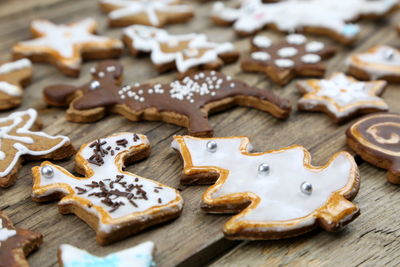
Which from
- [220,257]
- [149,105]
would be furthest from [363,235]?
[149,105]

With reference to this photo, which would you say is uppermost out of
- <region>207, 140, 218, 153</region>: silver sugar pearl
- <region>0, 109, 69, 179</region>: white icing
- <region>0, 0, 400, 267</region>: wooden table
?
<region>0, 109, 69, 179</region>: white icing

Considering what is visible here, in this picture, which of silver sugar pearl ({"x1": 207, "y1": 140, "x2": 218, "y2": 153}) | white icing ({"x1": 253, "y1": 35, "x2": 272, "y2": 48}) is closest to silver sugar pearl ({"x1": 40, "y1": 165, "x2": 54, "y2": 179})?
silver sugar pearl ({"x1": 207, "y1": 140, "x2": 218, "y2": 153})

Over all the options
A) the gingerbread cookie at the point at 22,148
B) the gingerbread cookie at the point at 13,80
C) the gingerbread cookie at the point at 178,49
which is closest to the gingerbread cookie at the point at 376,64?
the gingerbread cookie at the point at 178,49

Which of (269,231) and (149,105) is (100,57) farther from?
(269,231)

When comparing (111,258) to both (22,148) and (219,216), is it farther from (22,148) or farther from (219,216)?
(22,148)

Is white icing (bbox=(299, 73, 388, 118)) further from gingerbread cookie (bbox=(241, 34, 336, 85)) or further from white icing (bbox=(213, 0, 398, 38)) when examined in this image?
white icing (bbox=(213, 0, 398, 38))

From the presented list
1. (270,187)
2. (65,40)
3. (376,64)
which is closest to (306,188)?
(270,187)

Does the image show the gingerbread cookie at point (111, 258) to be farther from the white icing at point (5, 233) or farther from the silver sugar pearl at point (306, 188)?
the silver sugar pearl at point (306, 188)
